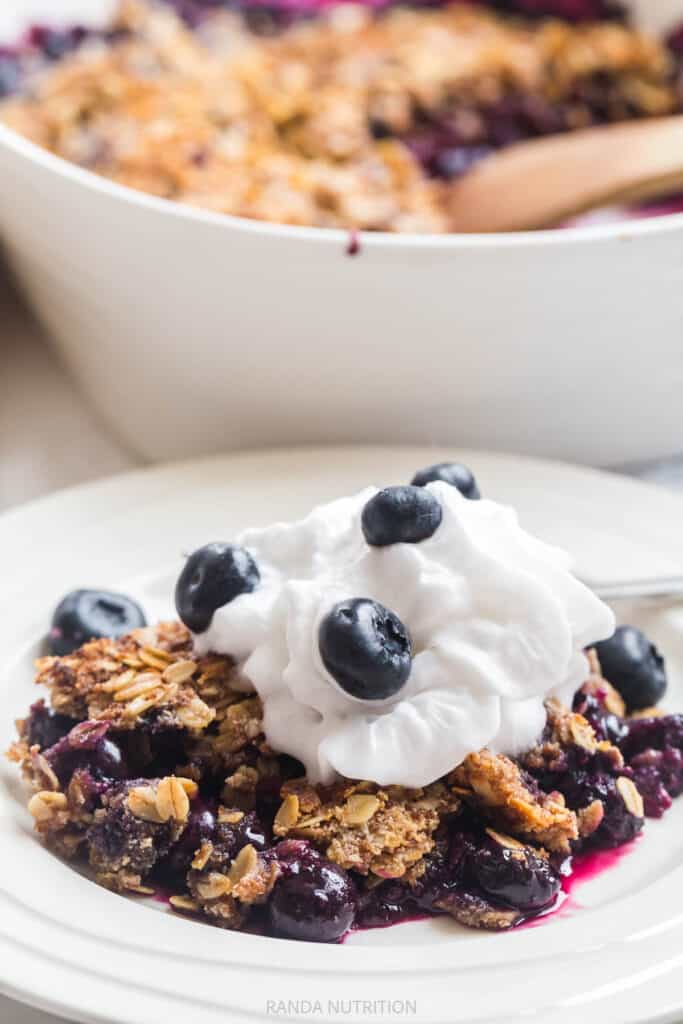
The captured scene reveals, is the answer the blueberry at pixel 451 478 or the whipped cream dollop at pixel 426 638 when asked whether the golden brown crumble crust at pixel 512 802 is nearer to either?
the whipped cream dollop at pixel 426 638

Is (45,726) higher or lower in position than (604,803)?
higher

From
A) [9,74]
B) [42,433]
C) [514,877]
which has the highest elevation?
[9,74]

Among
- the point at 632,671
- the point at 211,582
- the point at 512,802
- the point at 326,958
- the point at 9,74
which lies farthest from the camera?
the point at 9,74

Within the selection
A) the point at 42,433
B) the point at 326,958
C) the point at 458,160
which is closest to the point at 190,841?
the point at 326,958

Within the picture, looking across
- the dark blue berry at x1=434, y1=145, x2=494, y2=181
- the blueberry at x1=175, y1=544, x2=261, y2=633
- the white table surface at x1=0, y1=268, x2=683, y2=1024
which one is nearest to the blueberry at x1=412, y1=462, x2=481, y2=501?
the blueberry at x1=175, y1=544, x2=261, y2=633

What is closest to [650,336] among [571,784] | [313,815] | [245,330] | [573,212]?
[573,212]

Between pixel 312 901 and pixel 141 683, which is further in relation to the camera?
pixel 141 683

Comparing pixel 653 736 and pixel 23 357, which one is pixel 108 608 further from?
pixel 23 357

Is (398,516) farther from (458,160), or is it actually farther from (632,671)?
(458,160)
